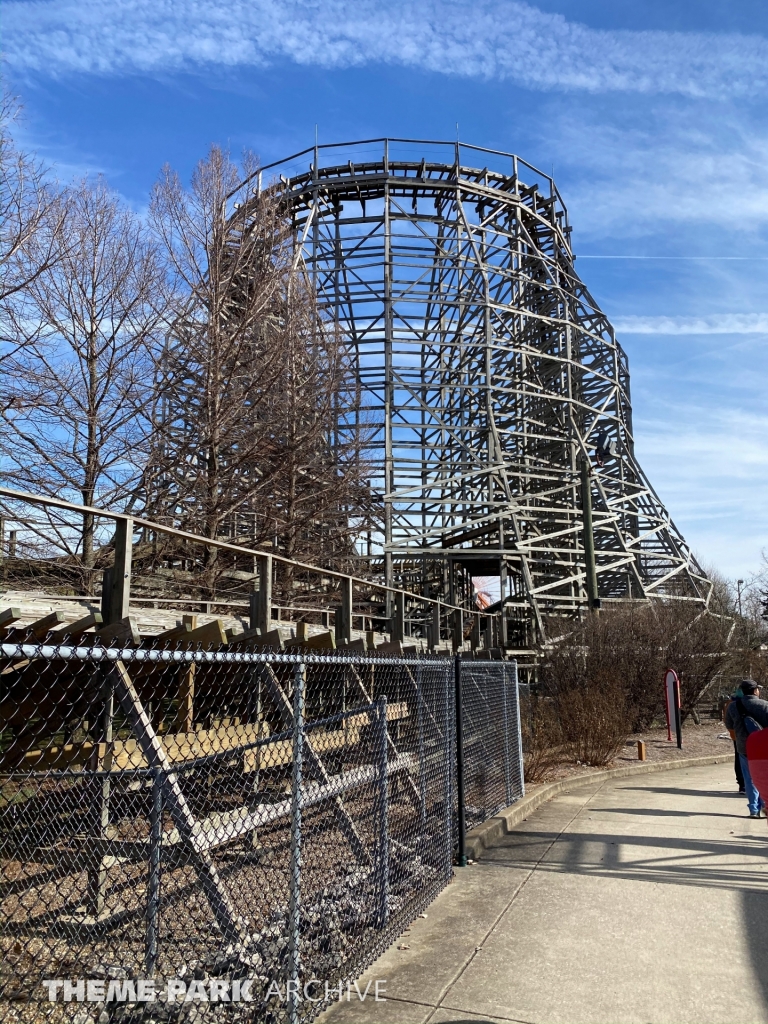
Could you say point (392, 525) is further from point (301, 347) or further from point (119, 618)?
point (119, 618)

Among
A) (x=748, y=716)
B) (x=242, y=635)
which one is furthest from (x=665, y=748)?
(x=242, y=635)

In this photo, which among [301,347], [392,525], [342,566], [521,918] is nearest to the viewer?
[521,918]

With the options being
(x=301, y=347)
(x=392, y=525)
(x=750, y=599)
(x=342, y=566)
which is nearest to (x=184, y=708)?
(x=301, y=347)

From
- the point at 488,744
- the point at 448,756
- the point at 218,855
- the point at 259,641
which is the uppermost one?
the point at 259,641

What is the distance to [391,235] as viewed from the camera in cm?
3019

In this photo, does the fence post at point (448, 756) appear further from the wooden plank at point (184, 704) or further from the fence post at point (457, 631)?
the fence post at point (457, 631)

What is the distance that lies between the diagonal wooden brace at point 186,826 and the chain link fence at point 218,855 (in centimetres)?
1

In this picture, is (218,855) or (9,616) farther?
(218,855)

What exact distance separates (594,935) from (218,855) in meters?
4.07

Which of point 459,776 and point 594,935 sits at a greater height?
point 459,776

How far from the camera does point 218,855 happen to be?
26.2ft

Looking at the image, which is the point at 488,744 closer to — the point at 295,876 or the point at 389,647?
the point at 389,647

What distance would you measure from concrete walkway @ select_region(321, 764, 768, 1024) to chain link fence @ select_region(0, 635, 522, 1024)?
1.13ft

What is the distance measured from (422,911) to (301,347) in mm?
12698
